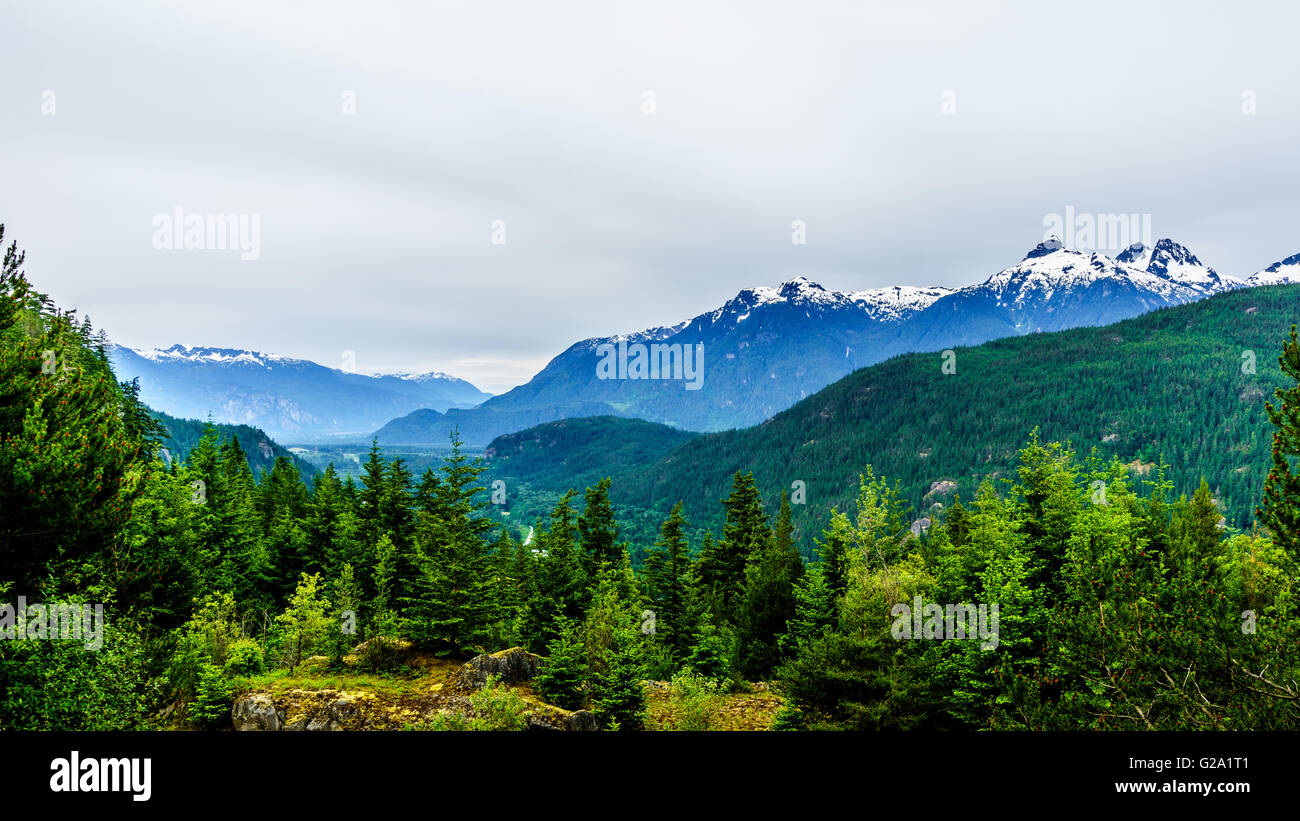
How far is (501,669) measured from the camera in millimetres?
22891

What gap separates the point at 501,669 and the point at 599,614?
501cm

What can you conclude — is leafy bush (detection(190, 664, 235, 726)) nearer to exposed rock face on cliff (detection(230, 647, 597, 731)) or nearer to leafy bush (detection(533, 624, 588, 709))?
exposed rock face on cliff (detection(230, 647, 597, 731))

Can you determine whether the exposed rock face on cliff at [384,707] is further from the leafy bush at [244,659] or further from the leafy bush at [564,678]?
the leafy bush at [244,659]

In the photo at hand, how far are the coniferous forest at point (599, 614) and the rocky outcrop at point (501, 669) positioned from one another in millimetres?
92

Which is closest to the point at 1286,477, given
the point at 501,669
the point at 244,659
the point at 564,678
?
the point at 564,678

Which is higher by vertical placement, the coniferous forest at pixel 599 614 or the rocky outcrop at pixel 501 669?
the coniferous forest at pixel 599 614

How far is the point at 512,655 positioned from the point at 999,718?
17.7 m

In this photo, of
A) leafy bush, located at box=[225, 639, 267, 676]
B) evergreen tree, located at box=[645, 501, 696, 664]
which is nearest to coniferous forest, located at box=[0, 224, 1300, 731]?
leafy bush, located at box=[225, 639, 267, 676]

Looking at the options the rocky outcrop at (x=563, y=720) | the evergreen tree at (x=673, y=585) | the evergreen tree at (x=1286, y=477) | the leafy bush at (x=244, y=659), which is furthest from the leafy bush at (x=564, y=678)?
the evergreen tree at (x=1286, y=477)

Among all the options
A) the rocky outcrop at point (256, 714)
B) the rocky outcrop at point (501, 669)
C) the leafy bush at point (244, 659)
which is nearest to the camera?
the rocky outcrop at point (256, 714)

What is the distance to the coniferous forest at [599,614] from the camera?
43.1 ft

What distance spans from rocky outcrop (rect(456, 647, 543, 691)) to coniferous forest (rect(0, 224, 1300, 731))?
0.09 m

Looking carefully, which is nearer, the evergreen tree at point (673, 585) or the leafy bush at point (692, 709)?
the leafy bush at point (692, 709)

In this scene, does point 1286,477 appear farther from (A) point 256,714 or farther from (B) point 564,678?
(A) point 256,714
